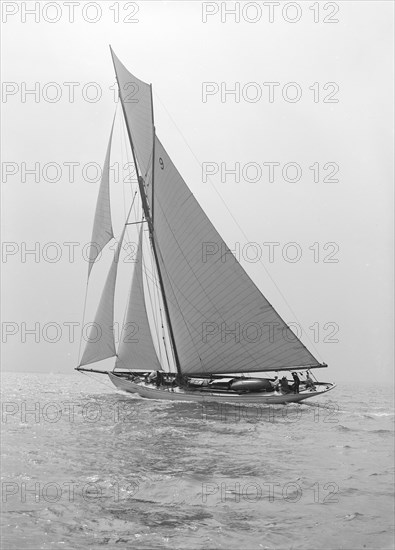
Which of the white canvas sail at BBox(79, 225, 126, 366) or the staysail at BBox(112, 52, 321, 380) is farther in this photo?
the white canvas sail at BBox(79, 225, 126, 366)

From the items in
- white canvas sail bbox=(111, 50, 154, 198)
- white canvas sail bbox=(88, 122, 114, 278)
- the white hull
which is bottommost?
the white hull

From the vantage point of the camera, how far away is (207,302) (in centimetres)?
3111

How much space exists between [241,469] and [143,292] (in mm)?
22755

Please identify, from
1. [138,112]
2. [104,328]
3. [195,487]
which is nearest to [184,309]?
[104,328]

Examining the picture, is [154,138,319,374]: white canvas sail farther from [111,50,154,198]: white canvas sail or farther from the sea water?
the sea water

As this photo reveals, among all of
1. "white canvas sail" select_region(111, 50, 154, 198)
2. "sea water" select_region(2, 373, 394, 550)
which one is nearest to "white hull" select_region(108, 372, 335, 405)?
"sea water" select_region(2, 373, 394, 550)

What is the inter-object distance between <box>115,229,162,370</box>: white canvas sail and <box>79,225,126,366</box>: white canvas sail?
1249 mm

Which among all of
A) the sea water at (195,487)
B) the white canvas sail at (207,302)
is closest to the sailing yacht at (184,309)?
the white canvas sail at (207,302)

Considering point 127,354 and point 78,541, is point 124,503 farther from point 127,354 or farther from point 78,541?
point 127,354

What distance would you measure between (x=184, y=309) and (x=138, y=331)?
208 inches

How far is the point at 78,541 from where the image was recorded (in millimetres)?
8617

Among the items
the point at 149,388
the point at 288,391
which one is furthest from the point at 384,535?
the point at 149,388

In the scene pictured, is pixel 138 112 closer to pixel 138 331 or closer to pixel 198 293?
pixel 198 293

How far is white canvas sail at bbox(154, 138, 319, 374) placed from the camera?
30.3 meters
